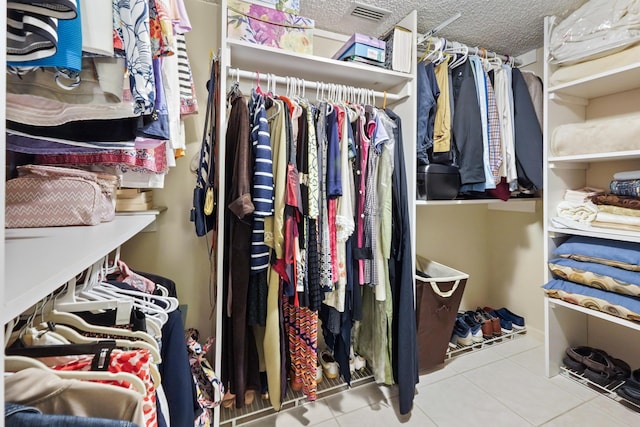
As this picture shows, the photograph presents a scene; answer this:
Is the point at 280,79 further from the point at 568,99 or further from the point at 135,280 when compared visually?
the point at 568,99

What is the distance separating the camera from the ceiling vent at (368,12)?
156cm

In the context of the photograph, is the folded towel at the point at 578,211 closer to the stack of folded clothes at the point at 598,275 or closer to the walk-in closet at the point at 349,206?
the walk-in closet at the point at 349,206

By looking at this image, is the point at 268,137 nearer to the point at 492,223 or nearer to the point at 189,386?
the point at 189,386

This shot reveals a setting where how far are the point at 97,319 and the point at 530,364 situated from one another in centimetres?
223

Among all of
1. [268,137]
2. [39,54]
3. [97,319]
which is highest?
[268,137]

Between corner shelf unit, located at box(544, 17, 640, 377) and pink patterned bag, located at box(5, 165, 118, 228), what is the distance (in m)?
2.11

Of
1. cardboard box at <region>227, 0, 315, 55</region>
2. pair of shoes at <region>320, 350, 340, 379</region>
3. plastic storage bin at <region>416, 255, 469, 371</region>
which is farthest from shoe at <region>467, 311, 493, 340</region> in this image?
cardboard box at <region>227, 0, 315, 55</region>

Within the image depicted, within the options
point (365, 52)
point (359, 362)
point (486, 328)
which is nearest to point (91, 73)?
point (365, 52)

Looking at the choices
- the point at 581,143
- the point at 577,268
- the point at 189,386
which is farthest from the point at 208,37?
the point at 577,268

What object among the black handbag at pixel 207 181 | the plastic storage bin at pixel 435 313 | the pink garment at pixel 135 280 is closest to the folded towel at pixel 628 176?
the plastic storage bin at pixel 435 313

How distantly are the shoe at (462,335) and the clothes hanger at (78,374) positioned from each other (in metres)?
1.95

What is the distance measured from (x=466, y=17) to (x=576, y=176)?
1163 millimetres

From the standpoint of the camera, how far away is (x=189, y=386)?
2.50 ft

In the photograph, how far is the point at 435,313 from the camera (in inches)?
66.3
